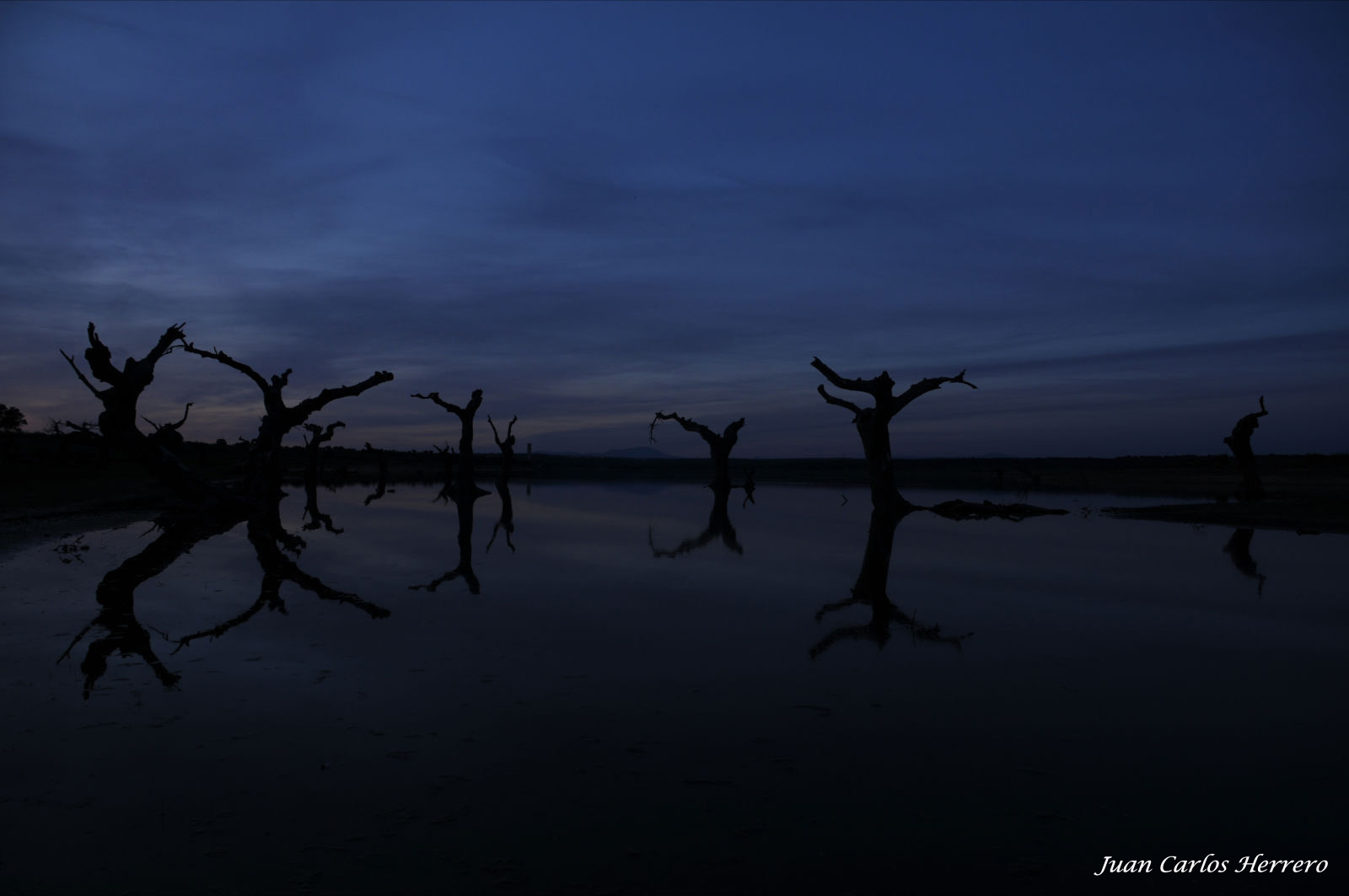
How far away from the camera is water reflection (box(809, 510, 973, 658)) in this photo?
9.01 metres

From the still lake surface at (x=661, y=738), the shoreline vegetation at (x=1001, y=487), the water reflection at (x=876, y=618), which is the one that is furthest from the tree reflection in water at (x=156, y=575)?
the water reflection at (x=876, y=618)

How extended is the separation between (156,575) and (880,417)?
18.7 meters

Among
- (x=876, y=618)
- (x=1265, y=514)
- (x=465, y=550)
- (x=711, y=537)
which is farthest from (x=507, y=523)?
(x=1265, y=514)

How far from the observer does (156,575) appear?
12.8 m

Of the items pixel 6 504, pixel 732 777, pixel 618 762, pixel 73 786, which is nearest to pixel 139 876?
pixel 73 786

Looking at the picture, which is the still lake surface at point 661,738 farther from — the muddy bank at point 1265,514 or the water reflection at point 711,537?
the muddy bank at point 1265,514

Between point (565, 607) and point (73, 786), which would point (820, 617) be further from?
point (73, 786)

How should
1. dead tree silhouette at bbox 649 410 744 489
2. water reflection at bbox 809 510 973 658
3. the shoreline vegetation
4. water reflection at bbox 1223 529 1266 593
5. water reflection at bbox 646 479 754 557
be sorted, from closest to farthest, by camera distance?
water reflection at bbox 809 510 973 658 < water reflection at bbox 1223 529 1266 593 < water reflection at bbox 646 479 754 557 < the shoreline vegetation < dead tree silhouette at bbox 649 410 744 489

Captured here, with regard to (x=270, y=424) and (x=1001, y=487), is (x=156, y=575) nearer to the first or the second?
(x=270, y=424)

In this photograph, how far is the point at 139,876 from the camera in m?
3.84

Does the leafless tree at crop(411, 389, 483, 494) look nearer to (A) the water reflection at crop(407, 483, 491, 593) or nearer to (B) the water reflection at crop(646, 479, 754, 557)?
(A) the water reflection at crop(407, 483, 491, 593)

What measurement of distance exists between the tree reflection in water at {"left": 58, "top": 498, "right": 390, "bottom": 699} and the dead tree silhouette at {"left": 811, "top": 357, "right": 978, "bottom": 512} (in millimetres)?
15859

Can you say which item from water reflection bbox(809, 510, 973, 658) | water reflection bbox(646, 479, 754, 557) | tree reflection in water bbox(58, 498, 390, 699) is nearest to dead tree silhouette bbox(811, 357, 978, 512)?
water reflection bbox(646, 479, 754, 557)

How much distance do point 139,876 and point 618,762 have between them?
2614 millimetres
